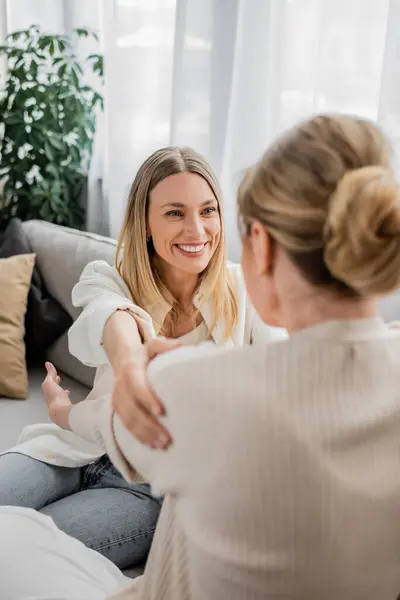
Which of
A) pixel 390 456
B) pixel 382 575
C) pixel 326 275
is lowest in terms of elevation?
pixel 382 575

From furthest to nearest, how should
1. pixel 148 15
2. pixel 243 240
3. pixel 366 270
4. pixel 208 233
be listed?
pixel 148 15 < pixel 208 233 < pixel 243 240 < pixel 366 270

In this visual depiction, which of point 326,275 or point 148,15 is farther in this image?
point 148,15

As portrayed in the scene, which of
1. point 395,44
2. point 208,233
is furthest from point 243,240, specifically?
point 395,44

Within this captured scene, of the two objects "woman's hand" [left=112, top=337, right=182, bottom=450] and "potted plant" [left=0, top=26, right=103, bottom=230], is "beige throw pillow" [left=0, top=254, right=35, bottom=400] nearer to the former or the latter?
"potted plant" [left=0, top=26, right=103, bottom=230]

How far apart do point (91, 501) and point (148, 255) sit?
0.57 m

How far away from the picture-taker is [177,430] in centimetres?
77

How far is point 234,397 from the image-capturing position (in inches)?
28.6

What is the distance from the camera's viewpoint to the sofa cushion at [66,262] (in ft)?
7.89

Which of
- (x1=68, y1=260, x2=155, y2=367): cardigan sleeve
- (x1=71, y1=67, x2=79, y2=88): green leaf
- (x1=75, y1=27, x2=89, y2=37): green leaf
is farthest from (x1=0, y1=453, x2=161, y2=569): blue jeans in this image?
(x1=75, y1=27, x2=89, y2=37): green leaf

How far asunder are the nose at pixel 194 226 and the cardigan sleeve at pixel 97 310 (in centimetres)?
20

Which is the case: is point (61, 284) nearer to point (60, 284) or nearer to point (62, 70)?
point (60, 284)

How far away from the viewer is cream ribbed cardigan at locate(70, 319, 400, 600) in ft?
2.37

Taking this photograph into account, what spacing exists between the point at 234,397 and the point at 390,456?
7.1 inches

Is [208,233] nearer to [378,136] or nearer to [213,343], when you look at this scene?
[213,343]
